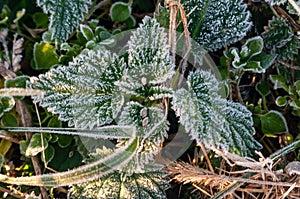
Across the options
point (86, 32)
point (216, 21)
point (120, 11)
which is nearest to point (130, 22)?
point (120, 11)

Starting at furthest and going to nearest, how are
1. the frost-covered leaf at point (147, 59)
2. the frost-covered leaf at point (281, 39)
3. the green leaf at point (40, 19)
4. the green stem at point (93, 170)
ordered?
the green leaf at point (40, 19)
the frost-covered leaf at point (281, 39)
the frost-covered leaf at point (147, 59)
the green stem at point (93, 170)

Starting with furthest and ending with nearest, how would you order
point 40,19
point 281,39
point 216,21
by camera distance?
point 40,19
point 281,39
point 216,21

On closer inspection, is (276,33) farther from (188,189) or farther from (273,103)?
(188,189)

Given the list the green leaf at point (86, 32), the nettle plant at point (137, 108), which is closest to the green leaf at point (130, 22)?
the green leaf at point (86, 32)

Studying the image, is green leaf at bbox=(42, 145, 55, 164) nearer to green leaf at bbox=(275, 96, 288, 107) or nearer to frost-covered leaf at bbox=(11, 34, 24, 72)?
frost-covered leaf at bbox=(11, 34, 24, 72)

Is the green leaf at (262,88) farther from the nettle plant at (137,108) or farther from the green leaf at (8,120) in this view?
the green leaf at (8,120)

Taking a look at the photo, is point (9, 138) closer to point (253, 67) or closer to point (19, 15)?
point (19, 15)
